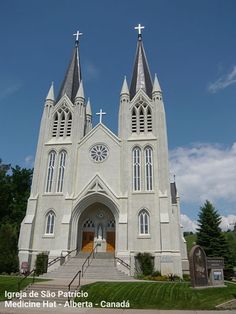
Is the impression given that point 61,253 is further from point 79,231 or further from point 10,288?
point 10,288

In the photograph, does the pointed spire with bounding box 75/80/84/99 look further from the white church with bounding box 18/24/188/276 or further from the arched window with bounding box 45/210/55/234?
the arched window with bounding box 45/210/55/234

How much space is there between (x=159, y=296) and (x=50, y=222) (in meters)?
16.1

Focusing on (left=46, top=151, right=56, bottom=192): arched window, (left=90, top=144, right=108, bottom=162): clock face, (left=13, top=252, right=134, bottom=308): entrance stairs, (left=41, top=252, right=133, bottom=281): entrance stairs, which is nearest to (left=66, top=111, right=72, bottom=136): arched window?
(left=46, top=151, right=56, bottom=192): arched window

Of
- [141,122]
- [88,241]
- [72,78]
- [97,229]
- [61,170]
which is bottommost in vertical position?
[88,241]

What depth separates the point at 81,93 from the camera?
101 ft

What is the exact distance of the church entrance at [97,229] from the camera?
25.7 meters

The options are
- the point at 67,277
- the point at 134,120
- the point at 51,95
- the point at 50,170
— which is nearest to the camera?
the point at 67,277

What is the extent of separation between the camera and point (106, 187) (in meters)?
25.3

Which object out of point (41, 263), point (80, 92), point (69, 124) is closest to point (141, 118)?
point (80, 92)

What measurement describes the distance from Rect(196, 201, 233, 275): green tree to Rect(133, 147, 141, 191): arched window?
8.57 m

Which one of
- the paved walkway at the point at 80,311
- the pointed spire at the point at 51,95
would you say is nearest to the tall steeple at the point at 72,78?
the pointed spire at the point at 51,95

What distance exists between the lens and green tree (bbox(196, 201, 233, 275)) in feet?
86.2

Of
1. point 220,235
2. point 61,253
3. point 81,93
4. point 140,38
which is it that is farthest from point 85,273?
point 140,38

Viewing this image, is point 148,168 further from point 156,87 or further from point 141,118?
point 156,87
